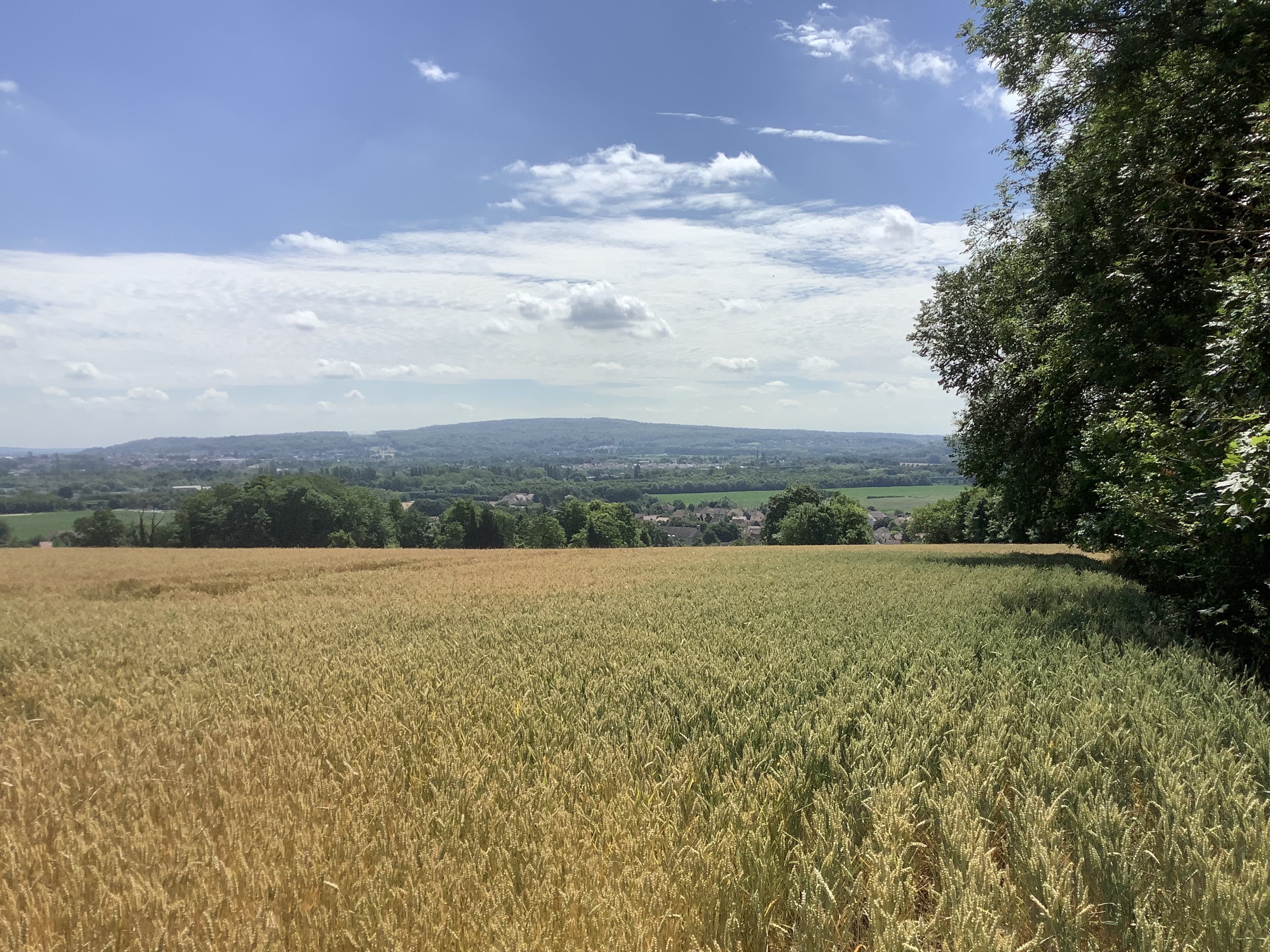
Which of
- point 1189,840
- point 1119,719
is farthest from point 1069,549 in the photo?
point 1189,840

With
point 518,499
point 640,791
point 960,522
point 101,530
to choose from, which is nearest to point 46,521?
point 101,530

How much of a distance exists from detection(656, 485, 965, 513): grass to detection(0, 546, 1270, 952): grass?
11459 centimetres

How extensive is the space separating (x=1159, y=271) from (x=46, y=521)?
7980cm

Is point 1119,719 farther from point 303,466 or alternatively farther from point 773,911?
point 303,466

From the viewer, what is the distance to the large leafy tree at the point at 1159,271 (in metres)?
6.50

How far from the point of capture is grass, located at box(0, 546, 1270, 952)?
2713mm

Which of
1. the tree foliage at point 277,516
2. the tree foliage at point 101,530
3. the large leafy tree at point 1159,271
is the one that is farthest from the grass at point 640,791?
the tree foliage at point 277,516

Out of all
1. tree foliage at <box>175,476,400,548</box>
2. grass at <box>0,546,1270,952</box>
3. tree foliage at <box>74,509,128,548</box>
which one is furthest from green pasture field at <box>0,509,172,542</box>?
grass at <box>0,546,1270,952</box>

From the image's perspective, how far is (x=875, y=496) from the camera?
153 m

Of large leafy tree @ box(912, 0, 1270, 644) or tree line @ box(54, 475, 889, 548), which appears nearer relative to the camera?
large leafy tree @ box(912, 0, 1270, 644)

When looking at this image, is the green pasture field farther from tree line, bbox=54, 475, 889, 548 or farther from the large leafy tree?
the large leafy tree

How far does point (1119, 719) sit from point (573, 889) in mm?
4423

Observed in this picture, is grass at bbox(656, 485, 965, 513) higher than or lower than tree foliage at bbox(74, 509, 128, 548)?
lower

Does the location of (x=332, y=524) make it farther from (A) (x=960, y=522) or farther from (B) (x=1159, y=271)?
(A) (x=960, y=522)
